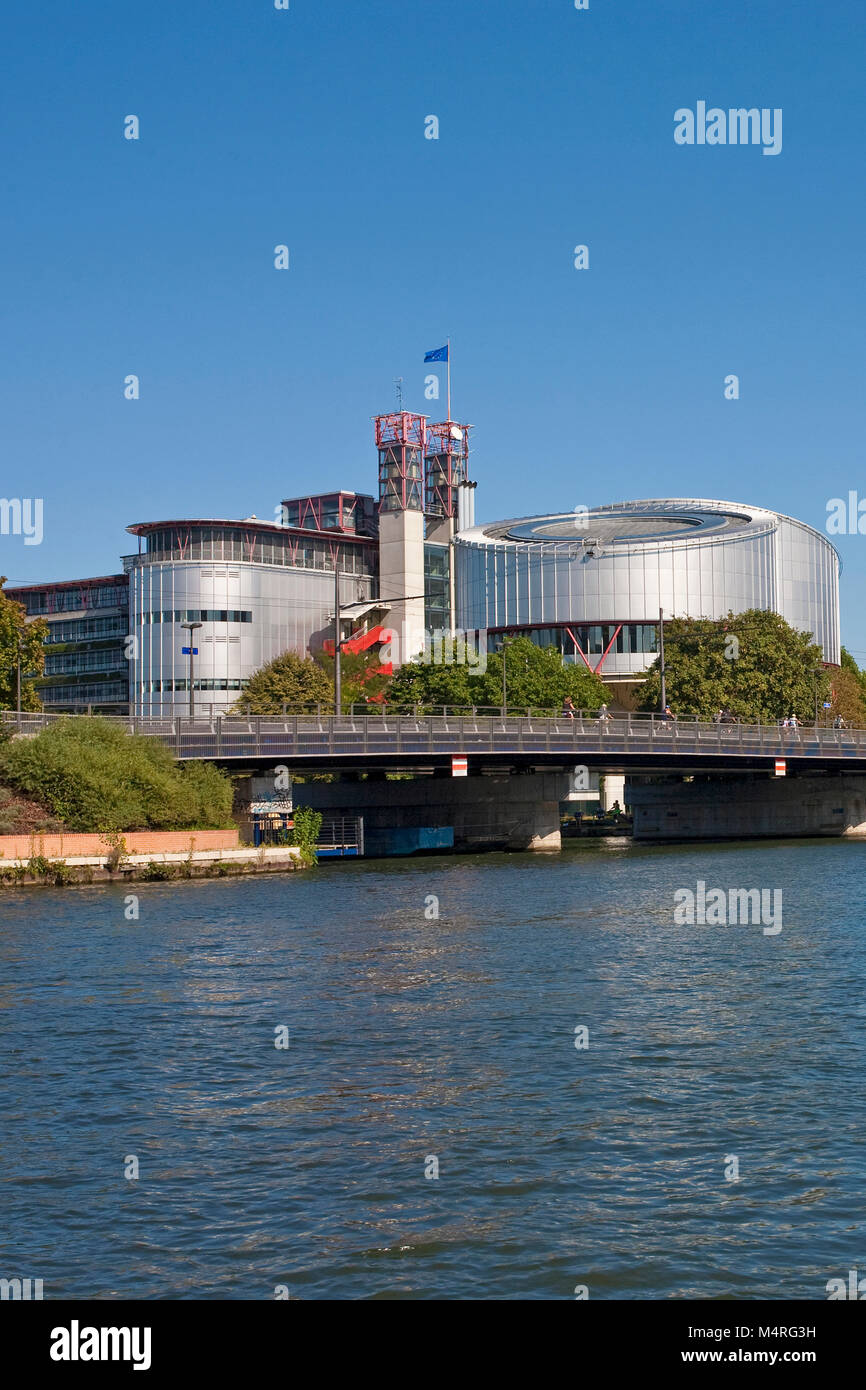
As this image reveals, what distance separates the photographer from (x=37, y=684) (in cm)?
16150

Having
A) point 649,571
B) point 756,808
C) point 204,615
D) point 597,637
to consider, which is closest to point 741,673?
point 756,808

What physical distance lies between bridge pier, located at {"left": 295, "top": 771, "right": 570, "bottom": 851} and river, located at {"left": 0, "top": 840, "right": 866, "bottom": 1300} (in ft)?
149

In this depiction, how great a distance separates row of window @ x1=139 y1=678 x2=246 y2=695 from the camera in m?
141

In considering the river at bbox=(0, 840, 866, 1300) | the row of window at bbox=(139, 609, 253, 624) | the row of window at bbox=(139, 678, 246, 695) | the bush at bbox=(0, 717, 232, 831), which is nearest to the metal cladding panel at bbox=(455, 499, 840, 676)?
the row of window at bbox=(139, 609, 253, 624)

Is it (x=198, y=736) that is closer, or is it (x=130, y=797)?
(x=130, y=797)

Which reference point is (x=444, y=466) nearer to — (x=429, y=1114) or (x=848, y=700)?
(x=848, y=700)

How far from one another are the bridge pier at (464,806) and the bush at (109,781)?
71.9 feet

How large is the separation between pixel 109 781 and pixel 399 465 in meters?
106

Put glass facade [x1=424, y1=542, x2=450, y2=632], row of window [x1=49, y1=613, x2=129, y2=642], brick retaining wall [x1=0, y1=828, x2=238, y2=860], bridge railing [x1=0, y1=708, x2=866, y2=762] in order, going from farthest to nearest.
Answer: glass facade [x1=424, y1=542, x2=450, y2=632], row of window [x1=49, y1=613, x2=129, y2=642], bridge railing [x1=0, y1=708, x2=866, y2=762], brick retaining wall [x1=0, y1=828, x2=238, y2=860]

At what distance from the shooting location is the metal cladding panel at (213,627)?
464 ft

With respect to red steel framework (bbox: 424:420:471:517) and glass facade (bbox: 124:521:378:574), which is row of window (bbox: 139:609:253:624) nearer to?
glass facade (bbox: 124:521:378:574)
